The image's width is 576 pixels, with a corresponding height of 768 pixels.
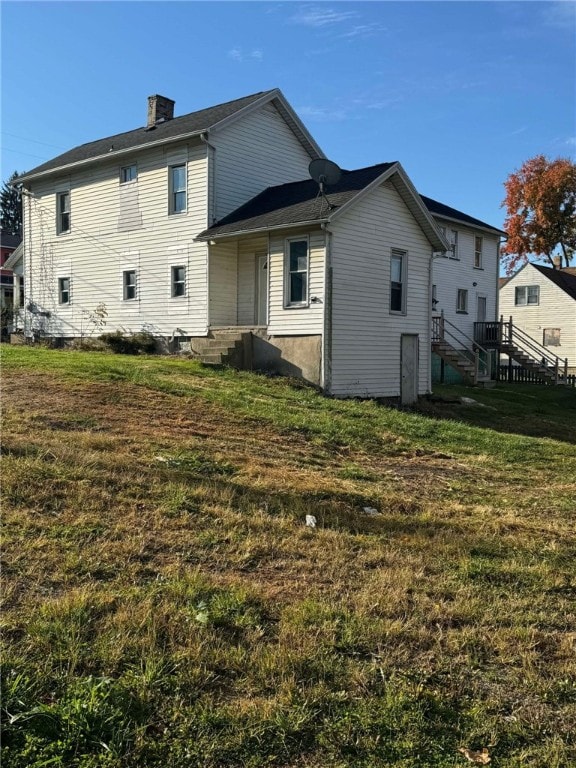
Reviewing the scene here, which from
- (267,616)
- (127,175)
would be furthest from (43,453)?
(127,175)

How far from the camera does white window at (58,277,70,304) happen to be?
77.7 ft

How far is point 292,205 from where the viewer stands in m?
17.0

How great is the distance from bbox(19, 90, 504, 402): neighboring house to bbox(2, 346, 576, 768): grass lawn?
8.01 metres

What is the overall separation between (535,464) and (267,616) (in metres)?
8.05

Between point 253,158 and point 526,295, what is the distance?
2669cm

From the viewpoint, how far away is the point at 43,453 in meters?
6.57

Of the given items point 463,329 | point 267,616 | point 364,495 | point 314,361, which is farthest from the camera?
point 463,329

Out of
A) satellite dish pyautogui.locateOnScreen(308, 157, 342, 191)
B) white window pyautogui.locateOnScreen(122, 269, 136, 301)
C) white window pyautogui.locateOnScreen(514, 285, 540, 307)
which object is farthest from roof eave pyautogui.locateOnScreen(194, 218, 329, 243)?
white window pyautogui.locateOnScreen(514, 285, 540, 307)

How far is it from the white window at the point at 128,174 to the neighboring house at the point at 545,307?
87.2 ft

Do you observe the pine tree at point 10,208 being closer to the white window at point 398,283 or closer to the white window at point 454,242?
the white window at point 454,242

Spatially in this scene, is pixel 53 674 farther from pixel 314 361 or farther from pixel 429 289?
pixel 429 289

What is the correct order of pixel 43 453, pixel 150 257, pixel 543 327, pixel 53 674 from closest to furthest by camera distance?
pixel 53 674
pixel 43 453
pixel 150 257
pixel 543 327

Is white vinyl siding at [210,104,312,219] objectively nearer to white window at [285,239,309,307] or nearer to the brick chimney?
white window at [285,239,309,307]

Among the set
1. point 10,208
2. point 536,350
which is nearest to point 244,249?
point 536,350
